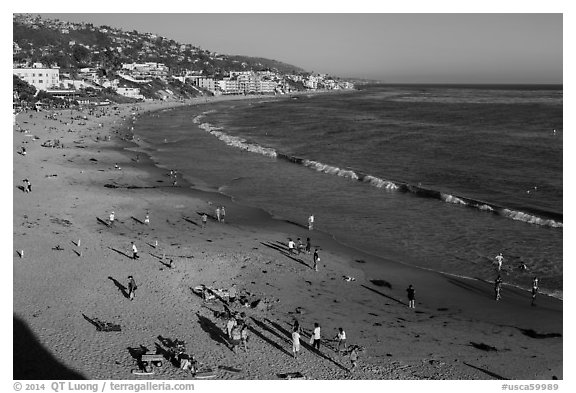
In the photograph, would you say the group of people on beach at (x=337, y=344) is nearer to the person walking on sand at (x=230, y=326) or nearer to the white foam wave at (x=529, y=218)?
the person walking on sand at (x=230, y=326)

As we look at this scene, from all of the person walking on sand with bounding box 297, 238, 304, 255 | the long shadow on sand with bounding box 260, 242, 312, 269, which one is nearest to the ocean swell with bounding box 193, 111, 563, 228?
the person walking on sand with bounding box 297, 238, 304, 255

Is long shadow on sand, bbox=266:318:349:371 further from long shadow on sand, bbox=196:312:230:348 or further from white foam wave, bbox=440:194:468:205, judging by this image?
white foam wave, bbox=440:194:468:205

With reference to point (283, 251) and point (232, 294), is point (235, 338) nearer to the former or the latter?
point (232, 294)
